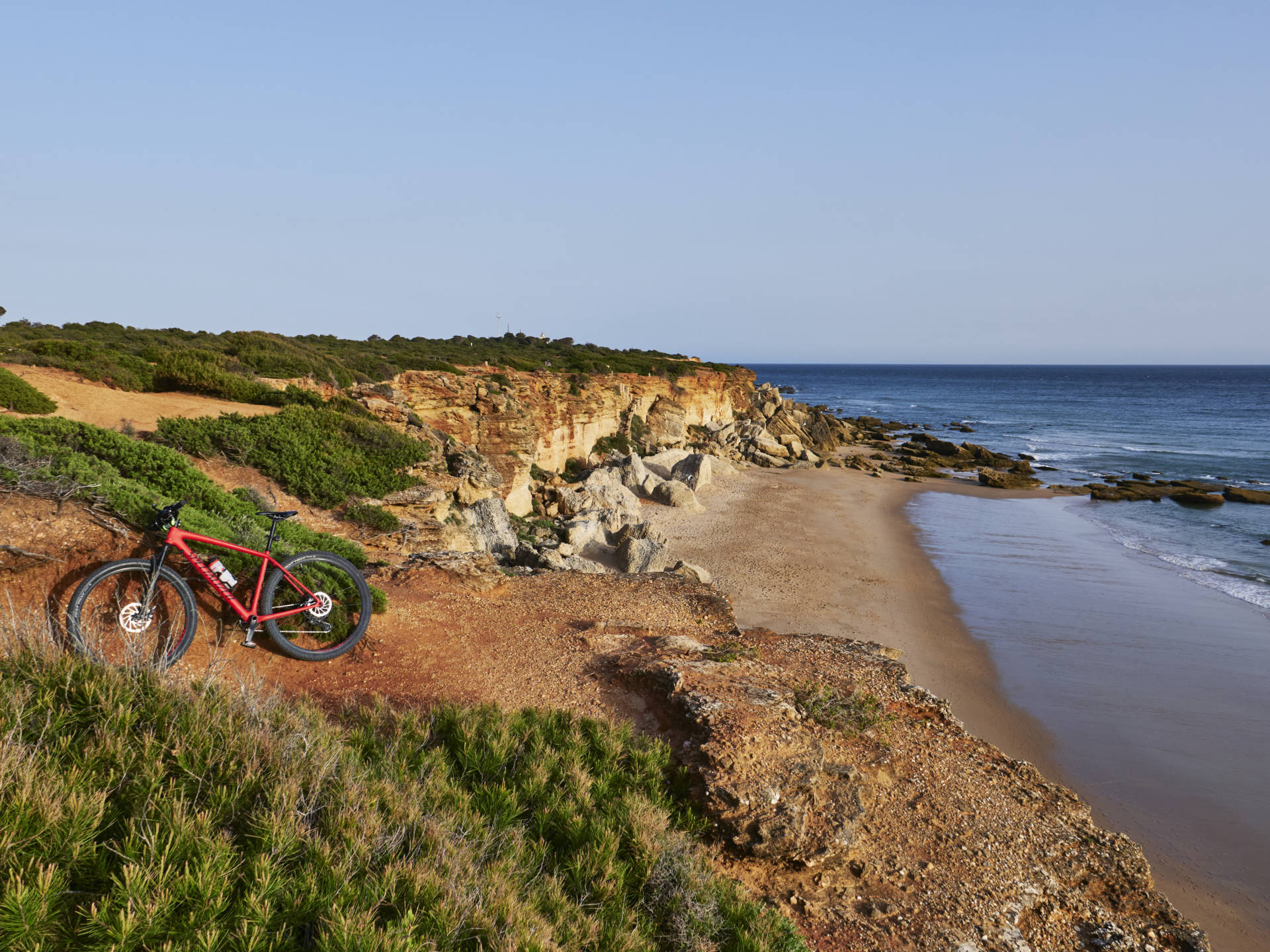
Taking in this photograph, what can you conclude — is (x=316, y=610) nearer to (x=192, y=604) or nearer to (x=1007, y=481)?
(x=192, y=604)

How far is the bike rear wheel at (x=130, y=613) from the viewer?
5434 mm

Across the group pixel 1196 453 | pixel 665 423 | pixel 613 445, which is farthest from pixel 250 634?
pixel 1196 453

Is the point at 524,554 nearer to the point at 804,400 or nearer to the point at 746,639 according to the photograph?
the point at 746,639

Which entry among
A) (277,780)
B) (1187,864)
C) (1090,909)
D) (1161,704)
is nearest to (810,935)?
(1090,909)

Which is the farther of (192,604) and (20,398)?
(20,398)

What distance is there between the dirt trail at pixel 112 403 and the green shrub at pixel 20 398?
156 millimetres

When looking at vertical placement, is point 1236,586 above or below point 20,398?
below

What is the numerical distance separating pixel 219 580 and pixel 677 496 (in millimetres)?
21014

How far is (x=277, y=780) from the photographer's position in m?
3.93

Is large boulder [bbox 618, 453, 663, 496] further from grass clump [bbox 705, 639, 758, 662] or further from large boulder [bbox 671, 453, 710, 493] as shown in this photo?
grass clump [bbox 705, 639, 758, 662]

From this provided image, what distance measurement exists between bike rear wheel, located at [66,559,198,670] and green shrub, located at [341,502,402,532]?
5811 millimetres

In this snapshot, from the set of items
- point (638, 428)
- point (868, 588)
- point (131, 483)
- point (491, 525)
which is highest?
point (131, 483)

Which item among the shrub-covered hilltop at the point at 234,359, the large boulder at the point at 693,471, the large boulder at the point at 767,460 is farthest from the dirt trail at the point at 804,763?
the large boulder at the point at 767,460

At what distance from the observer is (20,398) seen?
12.7 metres
